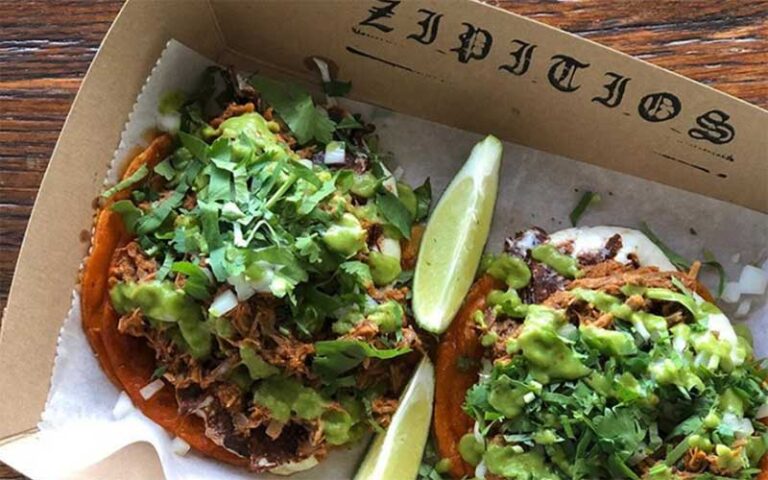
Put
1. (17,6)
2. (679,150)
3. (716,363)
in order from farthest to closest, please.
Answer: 1. (17,6)
2. (679,150)
3. (716,363)

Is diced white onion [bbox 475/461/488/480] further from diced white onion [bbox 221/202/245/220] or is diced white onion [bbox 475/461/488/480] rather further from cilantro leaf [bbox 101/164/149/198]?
cilantro leaf [bbox 101/164/149/198]

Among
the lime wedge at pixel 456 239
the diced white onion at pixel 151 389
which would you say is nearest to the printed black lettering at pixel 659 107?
the lime wedge at pixel 456 239

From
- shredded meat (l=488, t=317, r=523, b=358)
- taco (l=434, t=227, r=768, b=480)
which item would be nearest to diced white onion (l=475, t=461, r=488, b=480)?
taco (l=434, t=227, r=768, b=480)

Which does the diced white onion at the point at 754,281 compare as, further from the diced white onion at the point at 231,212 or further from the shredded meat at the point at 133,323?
the shredded meat at the point at 133,323

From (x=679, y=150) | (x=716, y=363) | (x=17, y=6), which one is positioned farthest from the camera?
(x=17, y=6)

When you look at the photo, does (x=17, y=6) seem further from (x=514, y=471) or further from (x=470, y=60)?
(x=514, y=471)

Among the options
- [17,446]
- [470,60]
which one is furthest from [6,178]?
[470,60]

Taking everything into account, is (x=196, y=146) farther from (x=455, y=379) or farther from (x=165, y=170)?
(x=455, y=379)
